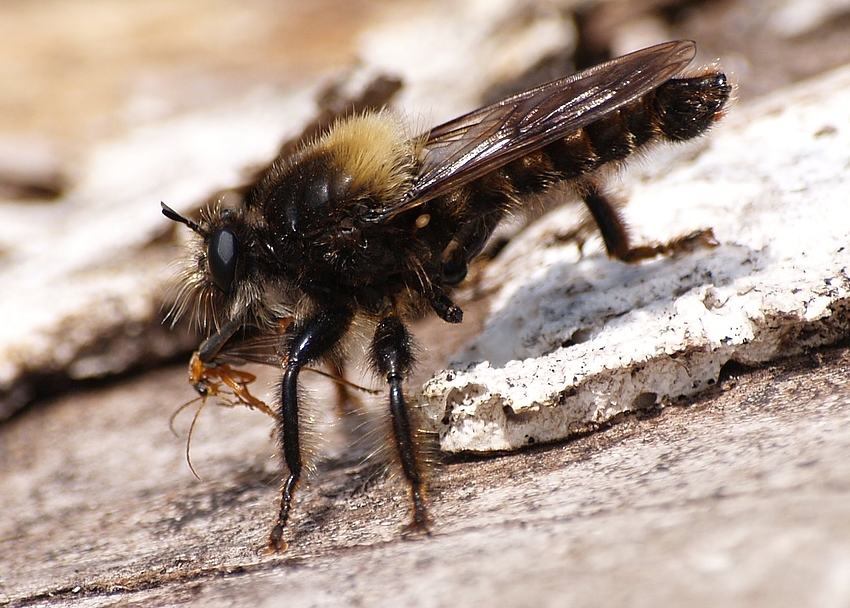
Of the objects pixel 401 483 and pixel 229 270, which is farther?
pixel 229 270

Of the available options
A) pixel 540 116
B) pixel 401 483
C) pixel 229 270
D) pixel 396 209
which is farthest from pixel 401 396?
pixel 540 116

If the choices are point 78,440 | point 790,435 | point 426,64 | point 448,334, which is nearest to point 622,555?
point 790,435

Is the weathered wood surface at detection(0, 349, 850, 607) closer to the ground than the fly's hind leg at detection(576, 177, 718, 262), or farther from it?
closer to the ground

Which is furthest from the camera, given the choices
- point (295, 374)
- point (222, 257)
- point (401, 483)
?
point (222, 257)

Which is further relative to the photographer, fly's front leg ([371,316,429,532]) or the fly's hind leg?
the fly's hind leg

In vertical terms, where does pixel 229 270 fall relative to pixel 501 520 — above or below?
above

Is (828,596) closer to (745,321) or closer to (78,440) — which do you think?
(745,321)

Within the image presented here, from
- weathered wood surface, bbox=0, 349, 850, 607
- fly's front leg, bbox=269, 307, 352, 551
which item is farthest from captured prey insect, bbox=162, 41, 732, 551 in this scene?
weathered wood surface, bbox=0, 349, 850, 607

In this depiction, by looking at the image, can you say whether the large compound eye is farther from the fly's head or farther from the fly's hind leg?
the fly's hind leg

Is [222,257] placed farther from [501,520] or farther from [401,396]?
[501,520]

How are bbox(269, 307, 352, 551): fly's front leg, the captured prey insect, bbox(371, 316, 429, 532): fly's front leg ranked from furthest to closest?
the captured prey insect
bbox(269, 307, 352, 551): fly's front leg
bbox(371, 316, 429, 532): fly's front leg
